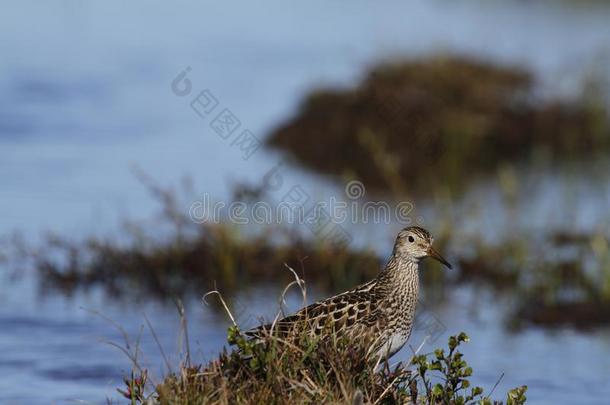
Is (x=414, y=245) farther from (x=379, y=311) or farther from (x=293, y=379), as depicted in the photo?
(x=293, y=379)

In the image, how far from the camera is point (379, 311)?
9.58 meters

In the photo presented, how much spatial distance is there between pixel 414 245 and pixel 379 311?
94cm

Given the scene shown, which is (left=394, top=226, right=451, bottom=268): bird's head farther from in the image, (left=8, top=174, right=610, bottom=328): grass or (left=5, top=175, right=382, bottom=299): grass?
(left=5, top=175, right=382, bottom=299): grass

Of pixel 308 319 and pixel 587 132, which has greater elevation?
pixel 587 132

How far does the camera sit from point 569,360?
481 inches

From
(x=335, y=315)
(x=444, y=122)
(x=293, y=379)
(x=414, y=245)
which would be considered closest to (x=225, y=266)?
(x=414, y=245)

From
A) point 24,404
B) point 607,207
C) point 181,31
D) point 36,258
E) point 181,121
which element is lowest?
point 24,404

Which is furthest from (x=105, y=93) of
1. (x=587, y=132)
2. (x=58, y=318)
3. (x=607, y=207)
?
(x=58, y=318)

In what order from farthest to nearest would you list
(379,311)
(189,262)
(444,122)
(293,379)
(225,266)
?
(444,122) < (189,262) < (225,266) < (379,311) < (293,379)

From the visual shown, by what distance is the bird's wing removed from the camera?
8852 mm

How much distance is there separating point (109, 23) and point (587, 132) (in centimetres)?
1347

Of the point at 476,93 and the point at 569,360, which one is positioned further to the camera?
the point at 476,93

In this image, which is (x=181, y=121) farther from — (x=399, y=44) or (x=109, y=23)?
(x=109, y=23)


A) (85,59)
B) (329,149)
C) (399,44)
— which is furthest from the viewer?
(85,59)
